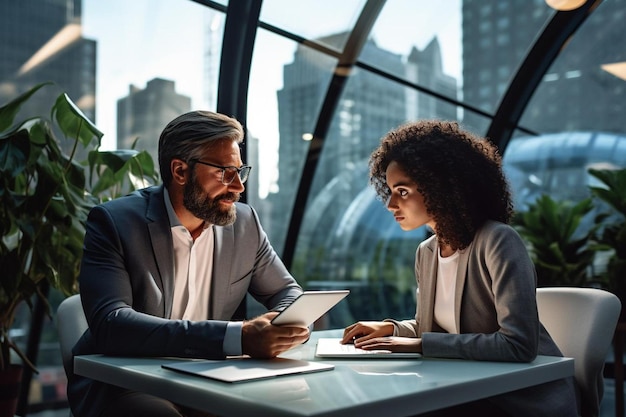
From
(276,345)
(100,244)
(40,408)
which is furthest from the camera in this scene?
(40,408)

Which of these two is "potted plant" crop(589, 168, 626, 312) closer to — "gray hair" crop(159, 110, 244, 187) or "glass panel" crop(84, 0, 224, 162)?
"glass panel" crop(84, 0, 224, 162)

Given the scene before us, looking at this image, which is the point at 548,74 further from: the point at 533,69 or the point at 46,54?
the point at 46,54

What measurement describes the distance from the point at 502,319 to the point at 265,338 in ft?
2.29

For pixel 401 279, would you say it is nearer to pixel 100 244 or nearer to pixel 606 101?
pixel 606 101

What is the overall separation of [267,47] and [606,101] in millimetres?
3860

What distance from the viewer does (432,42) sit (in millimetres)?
6602

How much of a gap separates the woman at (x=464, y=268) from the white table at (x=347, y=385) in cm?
9

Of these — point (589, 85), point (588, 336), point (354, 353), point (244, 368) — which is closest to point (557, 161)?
point (589, 85)

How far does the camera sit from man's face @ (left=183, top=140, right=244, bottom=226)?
225cm

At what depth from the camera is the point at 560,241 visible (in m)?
4.78

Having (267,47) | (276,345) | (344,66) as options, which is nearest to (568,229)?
(344,66)

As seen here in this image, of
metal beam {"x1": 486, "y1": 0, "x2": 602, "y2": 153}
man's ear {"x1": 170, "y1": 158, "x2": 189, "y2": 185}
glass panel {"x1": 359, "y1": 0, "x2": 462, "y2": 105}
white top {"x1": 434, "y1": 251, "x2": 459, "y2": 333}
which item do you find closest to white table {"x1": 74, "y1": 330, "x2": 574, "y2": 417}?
white top {"x1": 434, "y1": 251, "x2": 459, "y2": 333}

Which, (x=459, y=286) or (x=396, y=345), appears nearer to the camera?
(x=396, y=345)

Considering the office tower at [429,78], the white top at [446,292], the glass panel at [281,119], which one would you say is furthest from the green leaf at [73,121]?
the office tower at [429,78]
